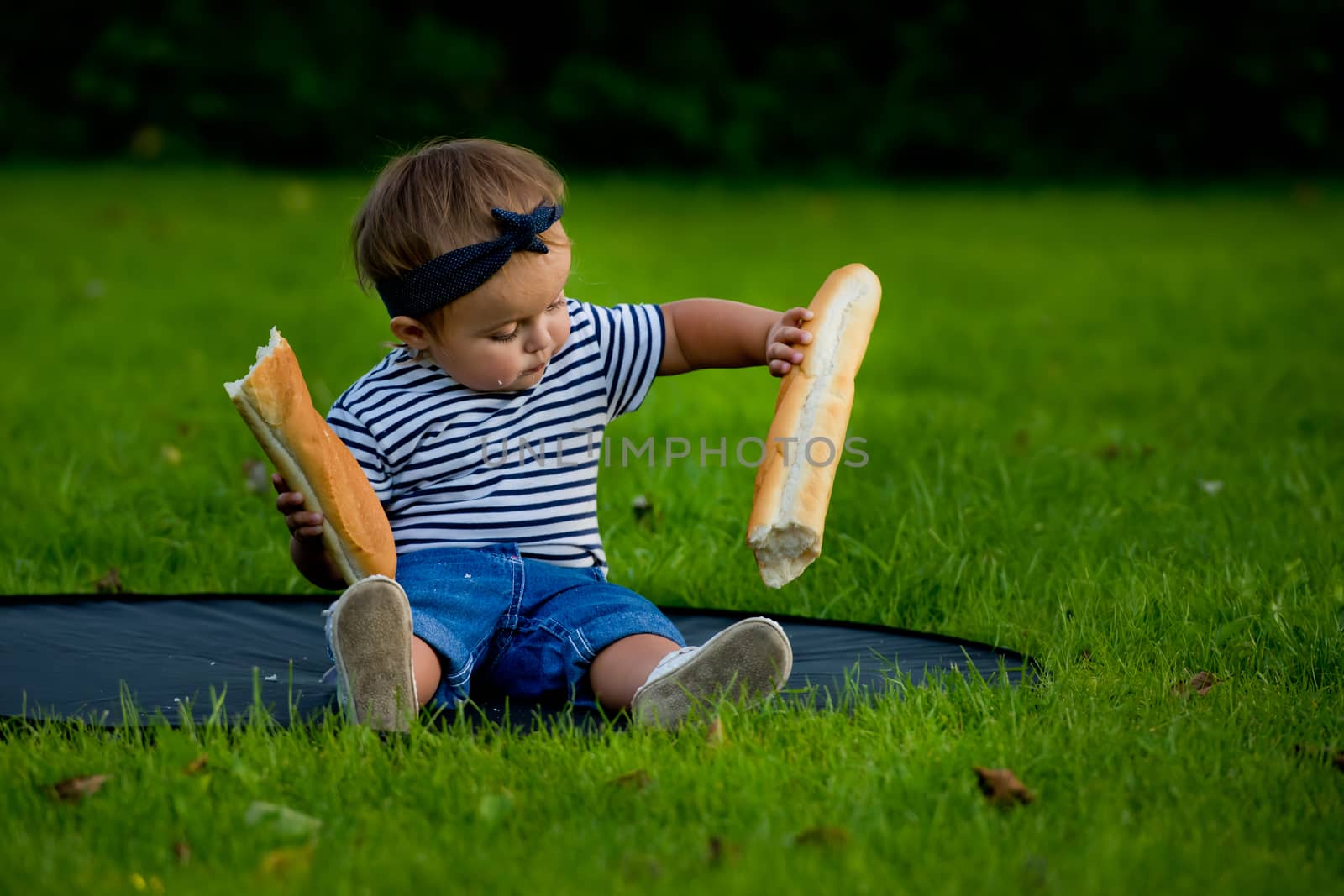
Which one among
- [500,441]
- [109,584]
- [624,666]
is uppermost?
[500,441]

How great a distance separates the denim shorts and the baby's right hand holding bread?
223mm

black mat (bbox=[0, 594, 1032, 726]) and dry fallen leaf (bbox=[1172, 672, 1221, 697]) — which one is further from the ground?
dry fallen leaf (bbox=[1172, 672, 1221, 697])

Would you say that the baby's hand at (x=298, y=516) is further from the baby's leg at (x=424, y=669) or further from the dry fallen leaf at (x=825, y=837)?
the dry fallen leaf at (x=825, y=837)

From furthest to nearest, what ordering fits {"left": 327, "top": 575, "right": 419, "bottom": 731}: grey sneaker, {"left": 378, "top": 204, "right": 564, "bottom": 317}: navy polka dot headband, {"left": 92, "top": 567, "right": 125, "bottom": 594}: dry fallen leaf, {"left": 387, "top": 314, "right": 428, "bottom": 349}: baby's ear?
{"left": 92, "top": 567, "right": 125, "bottom": 594}: dry fallen leaf
{"left": 387, "top": 314, "right": 428, "bottom": 349}: baby's ear
{"left": 378, "top": 204, "right": 564, "bottom": 317}: navy polka dot headband
{"left": 327, "top": 575, "right": 419, "bottom": 731}: grey sneaker

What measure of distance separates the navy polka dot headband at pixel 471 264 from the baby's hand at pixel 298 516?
1.30 feet

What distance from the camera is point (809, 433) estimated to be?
2.53m

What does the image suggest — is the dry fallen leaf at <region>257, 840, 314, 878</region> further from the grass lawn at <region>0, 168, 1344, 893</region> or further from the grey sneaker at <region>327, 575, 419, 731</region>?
the grey sneaker at <region>327, 575, 419, 731</region>

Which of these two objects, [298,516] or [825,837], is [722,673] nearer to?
[825,837]

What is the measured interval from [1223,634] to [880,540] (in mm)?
924

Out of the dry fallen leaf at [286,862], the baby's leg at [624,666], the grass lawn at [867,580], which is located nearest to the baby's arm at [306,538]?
the grass lawn at [867,580]

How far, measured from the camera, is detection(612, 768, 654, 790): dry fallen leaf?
2084mm

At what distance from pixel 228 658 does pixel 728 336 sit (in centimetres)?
113

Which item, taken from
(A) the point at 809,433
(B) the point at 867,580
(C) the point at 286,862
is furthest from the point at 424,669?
(B) the point at 867,580

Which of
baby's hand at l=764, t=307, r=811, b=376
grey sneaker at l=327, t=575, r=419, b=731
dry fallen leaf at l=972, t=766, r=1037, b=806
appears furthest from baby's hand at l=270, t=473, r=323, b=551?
dry fallen leaf at l=972, t=766, r=1037, b=806
